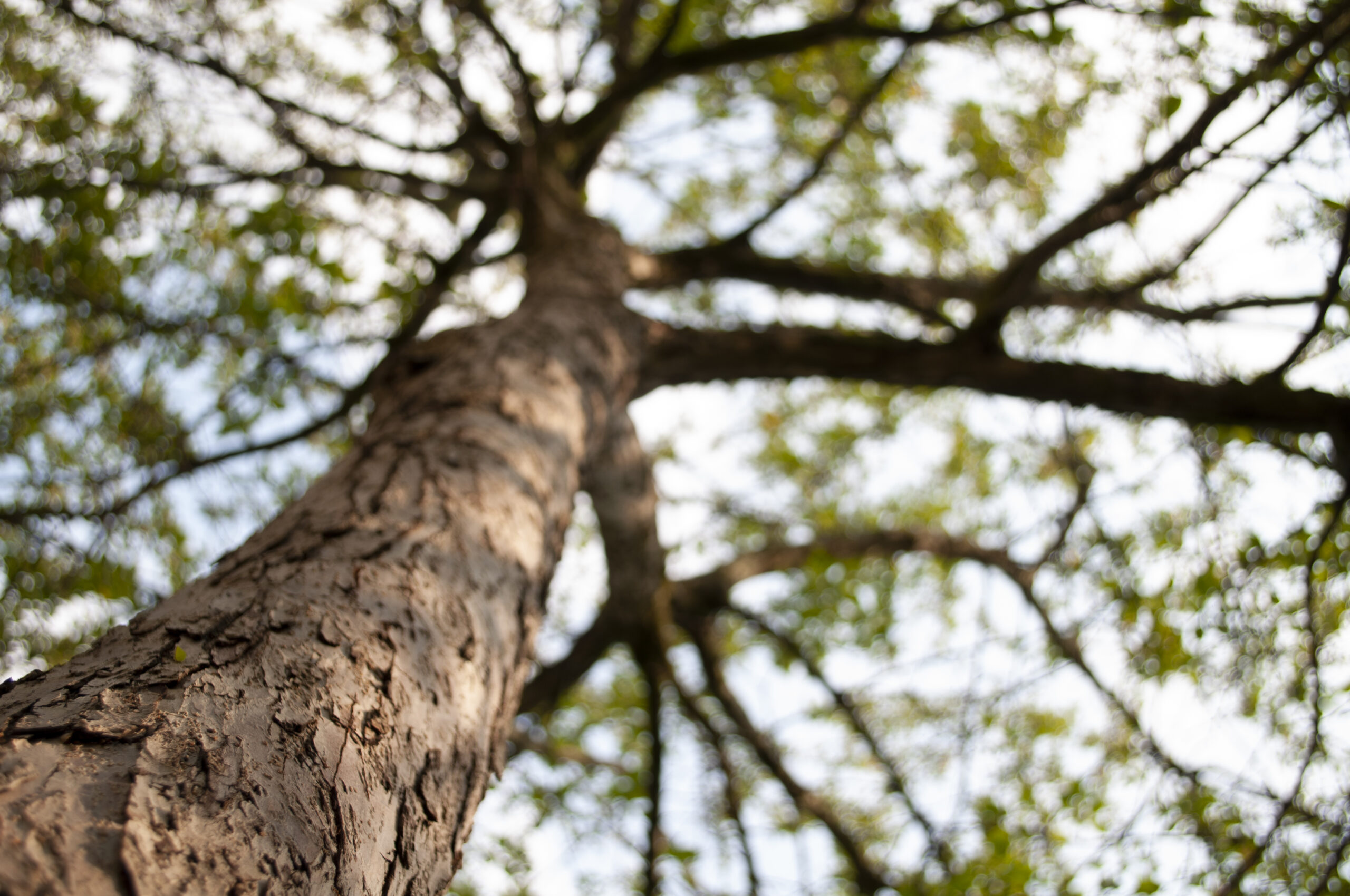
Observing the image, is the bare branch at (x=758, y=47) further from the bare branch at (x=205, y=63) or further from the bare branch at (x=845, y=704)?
the bare branch at (x=845, y=704)

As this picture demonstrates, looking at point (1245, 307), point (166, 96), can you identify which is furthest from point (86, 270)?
point (1245, 307)

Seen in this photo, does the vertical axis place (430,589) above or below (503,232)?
below

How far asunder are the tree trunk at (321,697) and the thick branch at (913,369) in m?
1.31

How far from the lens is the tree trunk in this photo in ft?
2.23

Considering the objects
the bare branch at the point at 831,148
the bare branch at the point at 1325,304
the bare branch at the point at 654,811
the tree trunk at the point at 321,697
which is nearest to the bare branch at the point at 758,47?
the bare branch at the point at 831,148

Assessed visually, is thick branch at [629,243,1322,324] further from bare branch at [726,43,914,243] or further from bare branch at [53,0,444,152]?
bare branch at [53,0,444,152]

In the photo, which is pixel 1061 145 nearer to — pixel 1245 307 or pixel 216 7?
pixel 1245 307

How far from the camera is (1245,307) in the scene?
10.0 feet

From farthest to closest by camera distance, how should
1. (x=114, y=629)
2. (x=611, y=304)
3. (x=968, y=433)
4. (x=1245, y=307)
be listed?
(x=968, y=433) → (x=1245, y=307) → (x=611, y=304) → (x=114, y=629)


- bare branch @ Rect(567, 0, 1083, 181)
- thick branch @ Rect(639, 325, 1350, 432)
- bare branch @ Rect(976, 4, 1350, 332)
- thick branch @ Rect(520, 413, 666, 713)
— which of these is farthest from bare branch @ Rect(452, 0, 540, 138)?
bare branch @ Rect(976, 4, 1350, 332)

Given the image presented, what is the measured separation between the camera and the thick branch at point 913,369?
9.30ft

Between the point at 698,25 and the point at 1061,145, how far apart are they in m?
1.94

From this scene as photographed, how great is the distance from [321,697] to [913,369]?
262 centimetres

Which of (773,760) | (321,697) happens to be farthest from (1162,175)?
(773,760)
